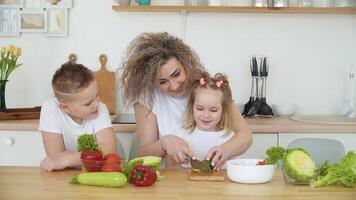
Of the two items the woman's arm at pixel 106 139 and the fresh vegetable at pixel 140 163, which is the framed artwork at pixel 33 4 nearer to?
the woman's arm at pixel 106 139

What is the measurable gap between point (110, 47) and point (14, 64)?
0.61 metres

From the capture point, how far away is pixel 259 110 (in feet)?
10.1

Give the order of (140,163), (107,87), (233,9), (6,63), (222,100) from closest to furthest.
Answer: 1. (140,163)
2. (222,100)
3. (6,63)
4. (233,9)
5. (107,87)

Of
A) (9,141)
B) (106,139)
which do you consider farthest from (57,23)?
(106,139)

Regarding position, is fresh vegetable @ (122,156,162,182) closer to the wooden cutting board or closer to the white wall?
the wooden cutting board

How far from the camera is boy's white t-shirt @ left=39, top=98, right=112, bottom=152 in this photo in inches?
78.5

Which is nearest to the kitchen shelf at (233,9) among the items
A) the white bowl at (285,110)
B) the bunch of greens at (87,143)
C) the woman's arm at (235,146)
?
the white bowl at (285,110)

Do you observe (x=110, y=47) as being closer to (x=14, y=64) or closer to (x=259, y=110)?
(x=14, y=64)

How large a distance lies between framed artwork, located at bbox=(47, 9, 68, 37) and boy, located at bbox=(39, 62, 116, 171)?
47.6 inches

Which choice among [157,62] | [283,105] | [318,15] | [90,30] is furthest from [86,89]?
[318,15]

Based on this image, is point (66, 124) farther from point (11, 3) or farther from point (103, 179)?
point (11, 3)

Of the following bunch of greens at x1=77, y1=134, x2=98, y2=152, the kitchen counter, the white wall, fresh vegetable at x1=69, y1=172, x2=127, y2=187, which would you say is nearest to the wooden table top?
fresh vegetable at x1=69, y1=172, x2=127, y2=187

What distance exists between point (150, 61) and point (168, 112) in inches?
11.7

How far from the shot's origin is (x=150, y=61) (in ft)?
6.72
